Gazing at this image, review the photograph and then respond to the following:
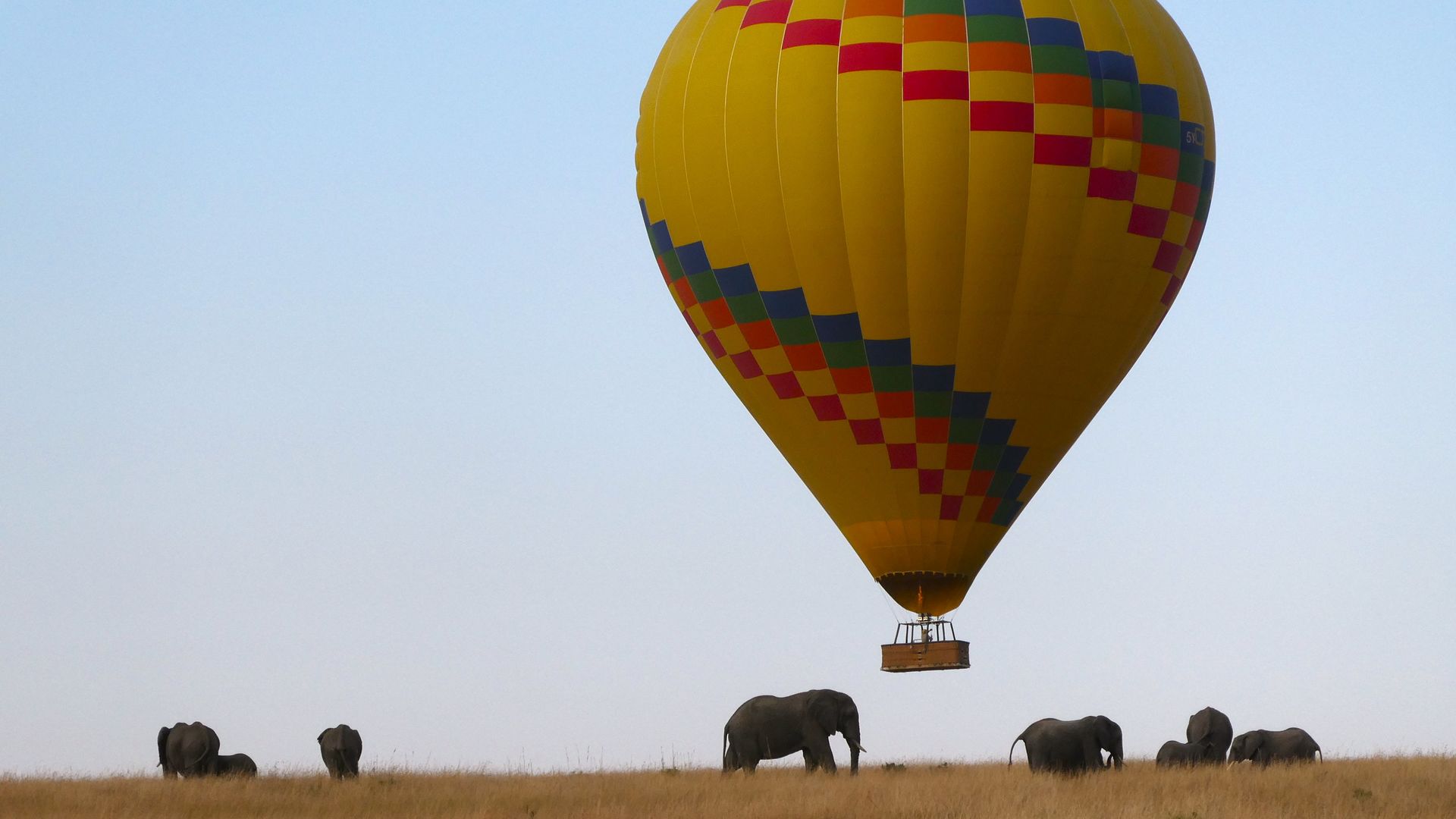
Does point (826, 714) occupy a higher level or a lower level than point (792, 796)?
higher

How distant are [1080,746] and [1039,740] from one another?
57 centimetres

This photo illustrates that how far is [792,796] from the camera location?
2461 centimetres

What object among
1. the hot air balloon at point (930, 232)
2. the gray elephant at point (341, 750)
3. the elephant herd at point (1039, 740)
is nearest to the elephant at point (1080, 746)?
the elephant herd at point (1039, 740)

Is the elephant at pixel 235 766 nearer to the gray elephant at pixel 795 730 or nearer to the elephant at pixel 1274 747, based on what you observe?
the gray elephant at pixel 795 730

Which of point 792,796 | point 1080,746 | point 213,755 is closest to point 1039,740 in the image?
point 1080,746

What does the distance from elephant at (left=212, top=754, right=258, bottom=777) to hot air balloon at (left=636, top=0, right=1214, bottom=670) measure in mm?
8274

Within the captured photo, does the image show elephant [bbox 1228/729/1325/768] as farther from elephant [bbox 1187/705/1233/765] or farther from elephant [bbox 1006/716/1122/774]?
elephant [bbox 1006/716/1122/774]

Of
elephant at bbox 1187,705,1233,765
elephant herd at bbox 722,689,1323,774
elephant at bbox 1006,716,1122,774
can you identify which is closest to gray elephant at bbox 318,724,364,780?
elephant herd at bbox 722,689,1323,774

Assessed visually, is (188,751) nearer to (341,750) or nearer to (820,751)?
(341,750)

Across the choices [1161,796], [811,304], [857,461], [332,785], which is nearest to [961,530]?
[857,461]

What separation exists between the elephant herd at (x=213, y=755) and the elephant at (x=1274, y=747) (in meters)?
11.7

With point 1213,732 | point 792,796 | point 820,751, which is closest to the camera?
point 792,796

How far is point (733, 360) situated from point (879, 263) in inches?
120

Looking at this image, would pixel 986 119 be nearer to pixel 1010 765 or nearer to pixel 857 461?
pixel 857 461
